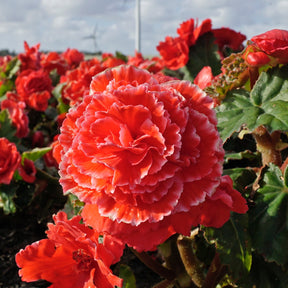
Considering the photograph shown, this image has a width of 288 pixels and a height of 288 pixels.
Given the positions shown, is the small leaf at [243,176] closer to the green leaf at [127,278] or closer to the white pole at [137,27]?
the green leaf at [127,278]

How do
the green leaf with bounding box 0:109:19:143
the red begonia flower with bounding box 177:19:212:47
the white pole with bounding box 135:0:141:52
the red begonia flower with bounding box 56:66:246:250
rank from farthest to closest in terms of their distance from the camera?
the white pole with bounding box 135:0:141:52 → the green leaf with bounding box 0:109:19:143 → the red begonia flower with bounding box 177:19:212:47 → the red begonia flower with bounding box 56:66:246:250

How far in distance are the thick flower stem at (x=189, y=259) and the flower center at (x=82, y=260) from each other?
0.30 metres

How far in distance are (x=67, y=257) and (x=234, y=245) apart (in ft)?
1.12

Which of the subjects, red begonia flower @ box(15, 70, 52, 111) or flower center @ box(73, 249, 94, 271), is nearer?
flower center @ box(73, 249, 94, 271)

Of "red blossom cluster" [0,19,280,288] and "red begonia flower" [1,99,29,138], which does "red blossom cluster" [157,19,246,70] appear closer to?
"red begonia flower" [1,99,29,138]

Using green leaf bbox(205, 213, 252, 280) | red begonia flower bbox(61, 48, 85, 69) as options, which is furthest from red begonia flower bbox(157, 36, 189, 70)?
red begonia flower bbox(61, 48, 85, 69)

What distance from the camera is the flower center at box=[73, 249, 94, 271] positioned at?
0.79 metres

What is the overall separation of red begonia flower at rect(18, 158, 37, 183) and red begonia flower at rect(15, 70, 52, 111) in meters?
0.74

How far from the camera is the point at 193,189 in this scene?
657 mm

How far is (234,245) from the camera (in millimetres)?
873

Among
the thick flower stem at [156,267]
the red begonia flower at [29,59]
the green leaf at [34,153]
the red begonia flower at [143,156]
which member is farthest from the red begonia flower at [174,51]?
the red begonia flower at [29,59]

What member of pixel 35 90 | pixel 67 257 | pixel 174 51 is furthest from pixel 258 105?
pixel 35 90

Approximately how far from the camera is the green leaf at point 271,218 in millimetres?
860

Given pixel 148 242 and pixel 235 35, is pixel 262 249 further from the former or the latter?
pixel 235 35
